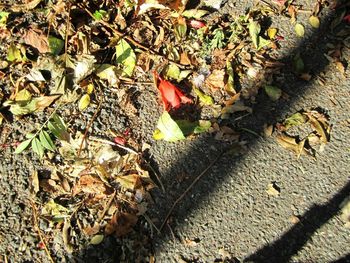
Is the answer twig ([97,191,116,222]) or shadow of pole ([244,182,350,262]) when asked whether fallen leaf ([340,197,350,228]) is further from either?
twig ([97,191,116,222])

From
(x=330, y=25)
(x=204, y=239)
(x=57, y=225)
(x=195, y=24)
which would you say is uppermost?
(x=330, y=25)

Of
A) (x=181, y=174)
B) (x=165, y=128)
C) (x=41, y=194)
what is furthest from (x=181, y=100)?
(x=41, y=194)

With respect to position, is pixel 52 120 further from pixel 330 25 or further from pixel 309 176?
pixel 330 25

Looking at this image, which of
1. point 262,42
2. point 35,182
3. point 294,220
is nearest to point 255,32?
point 262,42

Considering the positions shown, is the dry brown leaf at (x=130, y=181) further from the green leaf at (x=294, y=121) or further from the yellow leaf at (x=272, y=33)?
the yellow leaf at (x=272, y=33)

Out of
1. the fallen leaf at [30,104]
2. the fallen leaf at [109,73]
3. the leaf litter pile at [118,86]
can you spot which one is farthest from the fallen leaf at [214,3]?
the fallen leaf at [30,104]

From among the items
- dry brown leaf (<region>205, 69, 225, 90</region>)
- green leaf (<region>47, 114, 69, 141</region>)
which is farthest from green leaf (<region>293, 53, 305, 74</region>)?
green leaf (<region>47, 114, 69, 141</region>)
